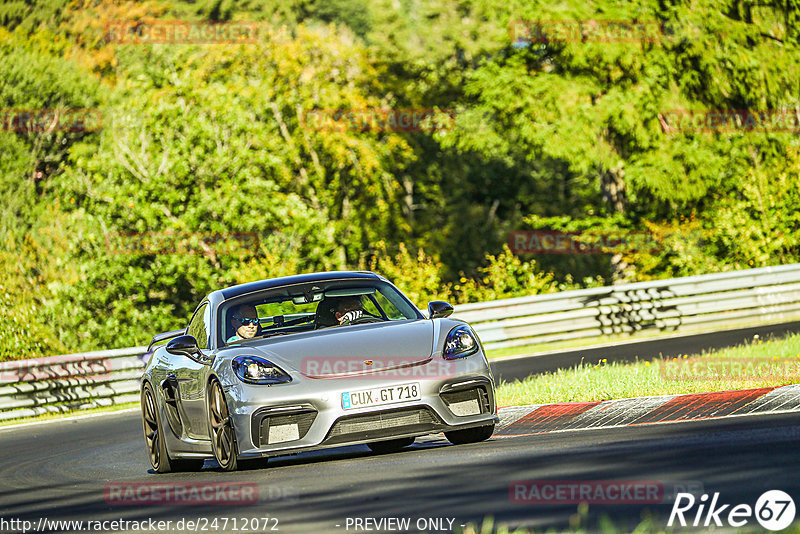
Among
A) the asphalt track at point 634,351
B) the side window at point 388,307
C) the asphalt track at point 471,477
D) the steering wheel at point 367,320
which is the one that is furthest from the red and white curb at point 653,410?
the asphalt track at point 634,351

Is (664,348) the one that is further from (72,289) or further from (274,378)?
(72,289)

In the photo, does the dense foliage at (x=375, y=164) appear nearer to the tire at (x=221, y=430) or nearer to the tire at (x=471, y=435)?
the tire at (x=221, y=430)

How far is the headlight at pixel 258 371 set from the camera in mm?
8461

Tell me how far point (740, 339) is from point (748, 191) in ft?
28.5

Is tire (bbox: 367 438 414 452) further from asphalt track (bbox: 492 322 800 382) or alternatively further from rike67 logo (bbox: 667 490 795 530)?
asphalt track (bbox: 492 322 800 382)

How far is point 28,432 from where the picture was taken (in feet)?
55.0

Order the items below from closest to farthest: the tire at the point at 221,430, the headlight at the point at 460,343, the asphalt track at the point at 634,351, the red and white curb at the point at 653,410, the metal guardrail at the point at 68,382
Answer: the tire at the point at 221,430 → the headlight at the point at 460,343 → the red and white curb at the point at 653,410 → the asphalt track at the point at 634,351 → the metal guardrail at the point at 68,382

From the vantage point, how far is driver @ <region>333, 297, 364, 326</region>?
31.5 ft

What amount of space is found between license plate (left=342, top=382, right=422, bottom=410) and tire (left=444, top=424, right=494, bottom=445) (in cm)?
98

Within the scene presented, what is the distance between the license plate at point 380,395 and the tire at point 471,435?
3.22ft

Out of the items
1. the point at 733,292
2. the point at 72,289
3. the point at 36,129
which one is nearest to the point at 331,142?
the point at 72,289

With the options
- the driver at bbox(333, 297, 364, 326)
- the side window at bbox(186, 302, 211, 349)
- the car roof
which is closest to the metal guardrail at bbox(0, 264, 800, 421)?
the side window at bbox(186, 302, 211, 349)

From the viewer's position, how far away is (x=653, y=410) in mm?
10039

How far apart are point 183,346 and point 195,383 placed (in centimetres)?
29
